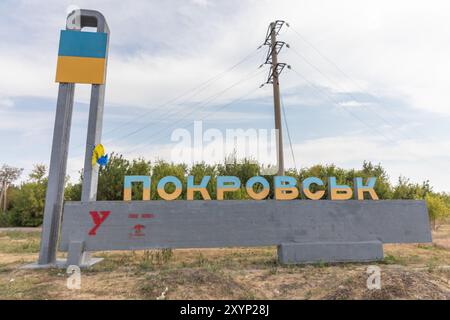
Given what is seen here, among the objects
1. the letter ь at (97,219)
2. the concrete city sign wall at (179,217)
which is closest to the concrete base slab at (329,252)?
the concrete city sign wall at (179,217)

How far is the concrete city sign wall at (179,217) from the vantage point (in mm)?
11430

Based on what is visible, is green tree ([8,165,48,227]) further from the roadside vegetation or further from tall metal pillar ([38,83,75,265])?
tall metal pillar ([38,83,75,265])

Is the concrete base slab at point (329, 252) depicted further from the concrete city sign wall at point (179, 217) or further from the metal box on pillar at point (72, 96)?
the metal box on pillar at point (72, 96)

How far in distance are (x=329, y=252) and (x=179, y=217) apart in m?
7.08

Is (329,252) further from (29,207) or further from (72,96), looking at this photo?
(29,207)

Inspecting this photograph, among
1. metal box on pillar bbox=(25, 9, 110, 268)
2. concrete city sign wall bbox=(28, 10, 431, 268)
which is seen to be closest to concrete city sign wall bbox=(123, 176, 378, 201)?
concrete city sign wall bbox=(28, 10, 431, 268)

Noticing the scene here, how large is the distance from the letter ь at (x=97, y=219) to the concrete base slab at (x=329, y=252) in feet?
25.8

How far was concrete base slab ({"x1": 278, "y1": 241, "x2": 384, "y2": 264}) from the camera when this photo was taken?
1195 cm

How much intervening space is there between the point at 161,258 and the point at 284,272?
20.1ft

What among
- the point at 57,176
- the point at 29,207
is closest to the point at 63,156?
the point at 57,176

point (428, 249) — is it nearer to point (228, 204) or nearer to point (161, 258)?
point (228, 204)
